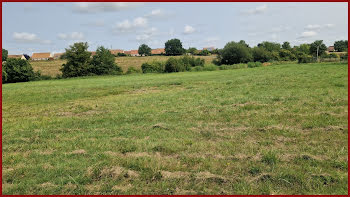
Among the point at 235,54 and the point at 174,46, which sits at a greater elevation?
the point at 174,46

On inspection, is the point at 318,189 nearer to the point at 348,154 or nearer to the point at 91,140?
the point at 348,154

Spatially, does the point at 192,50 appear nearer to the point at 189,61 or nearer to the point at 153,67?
the point at 189,61

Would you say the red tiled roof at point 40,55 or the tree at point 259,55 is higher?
the red tiled roof at point 40,55

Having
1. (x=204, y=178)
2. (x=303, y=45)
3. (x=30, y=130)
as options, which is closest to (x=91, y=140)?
(x=30, y=130)

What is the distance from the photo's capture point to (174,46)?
142 metres

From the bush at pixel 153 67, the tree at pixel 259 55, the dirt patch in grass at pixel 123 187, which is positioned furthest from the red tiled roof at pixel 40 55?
the dirt patch in grass at pixel 123 187

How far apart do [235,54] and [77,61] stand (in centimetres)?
5228

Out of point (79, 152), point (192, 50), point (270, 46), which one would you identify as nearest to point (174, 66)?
point (79, 152)

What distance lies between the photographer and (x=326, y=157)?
5840 millimetres

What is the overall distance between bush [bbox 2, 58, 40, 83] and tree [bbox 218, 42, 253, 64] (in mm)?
61737

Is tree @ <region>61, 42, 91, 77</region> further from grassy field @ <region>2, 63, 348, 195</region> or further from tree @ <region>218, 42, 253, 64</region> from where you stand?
grassy field @ <region>2, 63, 348, 195</region>

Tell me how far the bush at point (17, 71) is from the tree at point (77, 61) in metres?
8.64

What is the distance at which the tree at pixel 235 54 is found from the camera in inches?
3760

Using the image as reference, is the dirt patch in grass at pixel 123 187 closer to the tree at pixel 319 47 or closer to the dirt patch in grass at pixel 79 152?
the dirt patch in grass at pixel 79 152
